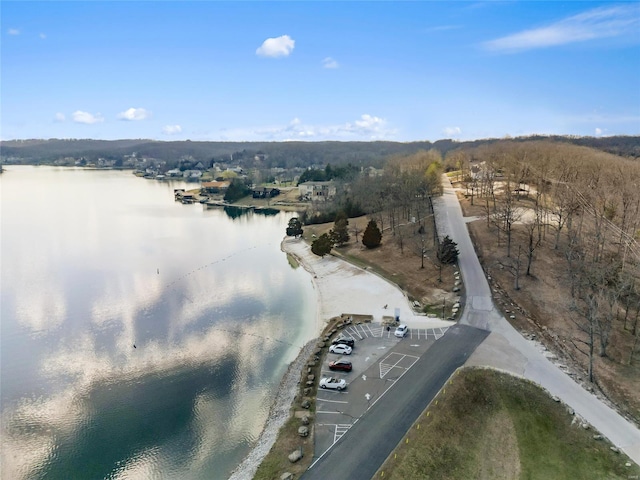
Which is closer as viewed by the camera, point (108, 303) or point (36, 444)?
point (36, 444)


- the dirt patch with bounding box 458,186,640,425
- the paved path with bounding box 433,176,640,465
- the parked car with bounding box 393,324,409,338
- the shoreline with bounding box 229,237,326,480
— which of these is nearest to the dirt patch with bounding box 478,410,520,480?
the paved path with bounding box 433,176,640,465

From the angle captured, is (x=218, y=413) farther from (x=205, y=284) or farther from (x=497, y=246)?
(x=497, y=246)

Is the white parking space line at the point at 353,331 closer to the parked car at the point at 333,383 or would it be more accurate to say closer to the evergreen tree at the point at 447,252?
the parked car at the point at 333,383

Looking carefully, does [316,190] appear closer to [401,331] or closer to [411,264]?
[411,264]

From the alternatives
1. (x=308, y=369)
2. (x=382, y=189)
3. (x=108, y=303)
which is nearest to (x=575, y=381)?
(x=308, y=369)

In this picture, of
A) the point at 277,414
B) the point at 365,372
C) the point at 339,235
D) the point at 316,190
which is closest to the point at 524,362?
the point at 365,372
